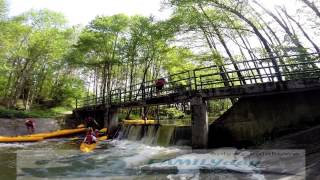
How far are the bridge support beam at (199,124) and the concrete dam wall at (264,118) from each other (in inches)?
22.8

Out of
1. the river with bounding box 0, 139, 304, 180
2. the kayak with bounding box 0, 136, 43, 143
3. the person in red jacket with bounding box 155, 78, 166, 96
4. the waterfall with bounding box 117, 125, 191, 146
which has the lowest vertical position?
the river with bounding box 0, 139, 304, 180

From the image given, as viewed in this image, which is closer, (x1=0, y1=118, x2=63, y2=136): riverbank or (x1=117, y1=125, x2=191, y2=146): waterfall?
(x1=117, y1=125, x2=191, y2=146): waterfall

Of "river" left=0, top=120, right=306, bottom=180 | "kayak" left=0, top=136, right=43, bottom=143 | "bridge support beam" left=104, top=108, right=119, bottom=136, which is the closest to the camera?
"river" left=0, top=120, right=306, bottom=180

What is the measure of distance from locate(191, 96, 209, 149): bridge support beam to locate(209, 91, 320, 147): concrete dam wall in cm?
58

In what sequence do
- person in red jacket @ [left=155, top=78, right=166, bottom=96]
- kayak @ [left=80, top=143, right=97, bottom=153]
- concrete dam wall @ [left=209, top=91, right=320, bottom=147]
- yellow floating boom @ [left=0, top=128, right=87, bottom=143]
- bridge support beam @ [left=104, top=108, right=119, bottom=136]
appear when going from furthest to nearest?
1. bridge support beam @ [left=104, top=108, right=119, bottom=136]
2. yellow floating boom @ [left=0, top=128, right=87, bottom=143]
3. person in red jacket @ [left=155, top=78, right=166, bottom=96]
4. kayak @ [left=80, top=143, right=97, bottom=153]
5. concrete dam wall @ [left=209, top=91, right=320, bottom=147]

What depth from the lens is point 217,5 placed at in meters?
18.4

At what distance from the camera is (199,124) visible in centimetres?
1423

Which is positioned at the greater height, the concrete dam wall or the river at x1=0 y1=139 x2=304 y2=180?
the concrete dam wall

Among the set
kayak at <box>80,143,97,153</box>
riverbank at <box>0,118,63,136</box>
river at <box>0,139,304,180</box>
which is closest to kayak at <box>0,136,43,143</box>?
riverbank at <box>0,118,63,136</box>

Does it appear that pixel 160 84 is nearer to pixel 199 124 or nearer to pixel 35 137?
pixel 199 124

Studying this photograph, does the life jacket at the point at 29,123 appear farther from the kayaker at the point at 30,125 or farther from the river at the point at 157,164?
the river at the point at 157,164

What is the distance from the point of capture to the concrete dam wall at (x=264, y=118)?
1307 cm

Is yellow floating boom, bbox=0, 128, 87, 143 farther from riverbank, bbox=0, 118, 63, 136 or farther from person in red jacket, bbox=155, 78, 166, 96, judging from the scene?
person in red jacket, bbox=155, 78, 166, 96

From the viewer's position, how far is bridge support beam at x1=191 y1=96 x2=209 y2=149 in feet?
46.4
